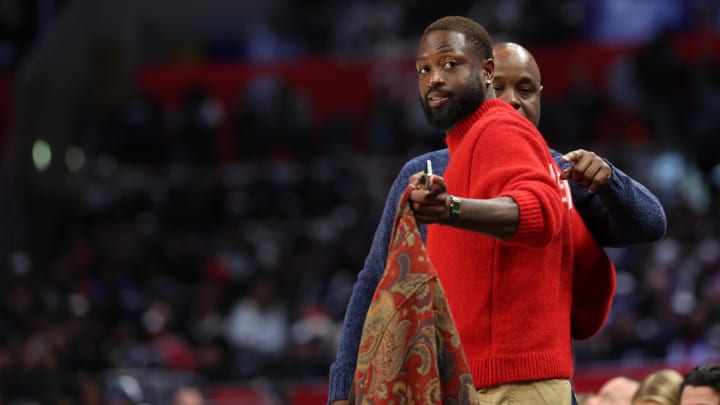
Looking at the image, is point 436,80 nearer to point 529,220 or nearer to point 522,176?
point 522,176

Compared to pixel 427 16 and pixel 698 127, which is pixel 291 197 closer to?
pixel 427 16

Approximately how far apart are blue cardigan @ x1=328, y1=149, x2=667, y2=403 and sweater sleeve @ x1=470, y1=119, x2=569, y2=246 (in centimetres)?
37

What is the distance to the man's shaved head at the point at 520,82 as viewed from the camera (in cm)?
386

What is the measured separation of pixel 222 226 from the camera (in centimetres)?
1362

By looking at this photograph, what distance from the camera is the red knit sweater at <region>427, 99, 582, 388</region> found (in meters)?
2.96

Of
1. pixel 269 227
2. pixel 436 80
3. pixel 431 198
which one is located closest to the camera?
pixel 431 198

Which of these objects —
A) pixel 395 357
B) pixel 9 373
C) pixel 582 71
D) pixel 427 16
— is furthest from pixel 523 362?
pixel 427 16

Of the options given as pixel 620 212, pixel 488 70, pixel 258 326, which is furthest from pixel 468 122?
pixel 258 326

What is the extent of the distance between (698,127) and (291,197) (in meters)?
4.31

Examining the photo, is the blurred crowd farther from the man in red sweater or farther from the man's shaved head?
the man in red sweater

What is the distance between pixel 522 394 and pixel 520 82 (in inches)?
47.7

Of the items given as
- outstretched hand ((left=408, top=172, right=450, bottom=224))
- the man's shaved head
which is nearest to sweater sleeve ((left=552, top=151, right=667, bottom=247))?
the man's shaved head

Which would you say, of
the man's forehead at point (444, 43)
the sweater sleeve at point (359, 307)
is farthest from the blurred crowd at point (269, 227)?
the man's forehead at point (444, 43)

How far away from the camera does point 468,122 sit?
3133 mm
